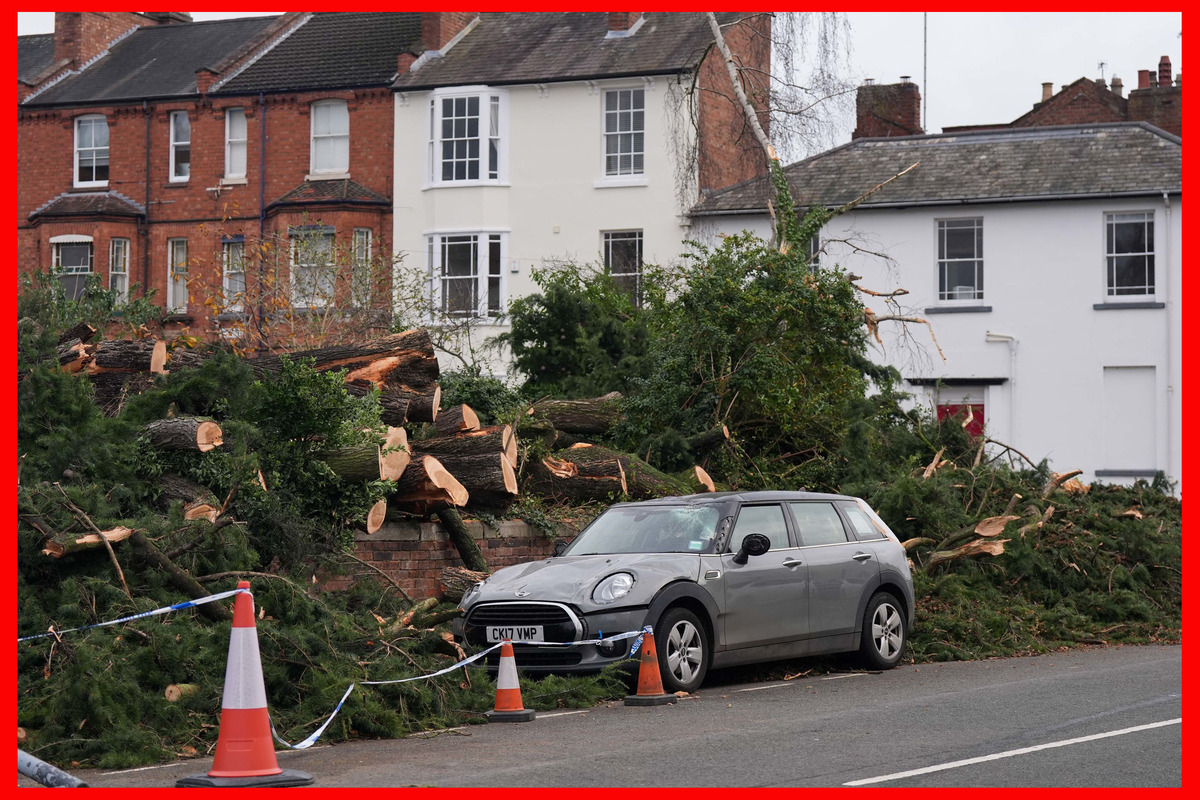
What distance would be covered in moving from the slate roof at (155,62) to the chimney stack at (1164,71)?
26287 mm

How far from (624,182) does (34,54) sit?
68.4 ft

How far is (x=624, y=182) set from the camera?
3428 centimetres

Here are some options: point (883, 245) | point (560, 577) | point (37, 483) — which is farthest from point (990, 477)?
point (883, 245)

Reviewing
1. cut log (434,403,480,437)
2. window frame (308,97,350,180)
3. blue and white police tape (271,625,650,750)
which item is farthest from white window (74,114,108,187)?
blue and white police tape (271,625,650,750)

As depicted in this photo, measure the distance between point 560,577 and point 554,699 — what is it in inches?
44.0

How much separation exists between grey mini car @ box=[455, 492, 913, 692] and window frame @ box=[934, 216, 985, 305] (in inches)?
731

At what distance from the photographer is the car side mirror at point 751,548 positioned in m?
12.3

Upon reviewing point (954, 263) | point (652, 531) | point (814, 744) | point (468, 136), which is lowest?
point (814, 744)

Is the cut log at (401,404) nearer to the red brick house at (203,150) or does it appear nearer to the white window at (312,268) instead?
the white window at (312,268)

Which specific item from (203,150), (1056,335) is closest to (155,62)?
(203,150)

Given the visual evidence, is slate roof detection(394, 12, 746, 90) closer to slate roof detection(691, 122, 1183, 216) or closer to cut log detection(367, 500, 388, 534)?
slate roof detection(691, 122, 1183, 216)

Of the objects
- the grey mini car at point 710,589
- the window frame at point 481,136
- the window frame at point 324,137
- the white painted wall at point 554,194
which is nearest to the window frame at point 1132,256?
the white painted wall at point 554,194

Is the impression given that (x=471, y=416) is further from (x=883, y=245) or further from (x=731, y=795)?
(x=883, y=245)

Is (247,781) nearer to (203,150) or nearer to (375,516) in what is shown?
(375,516)
